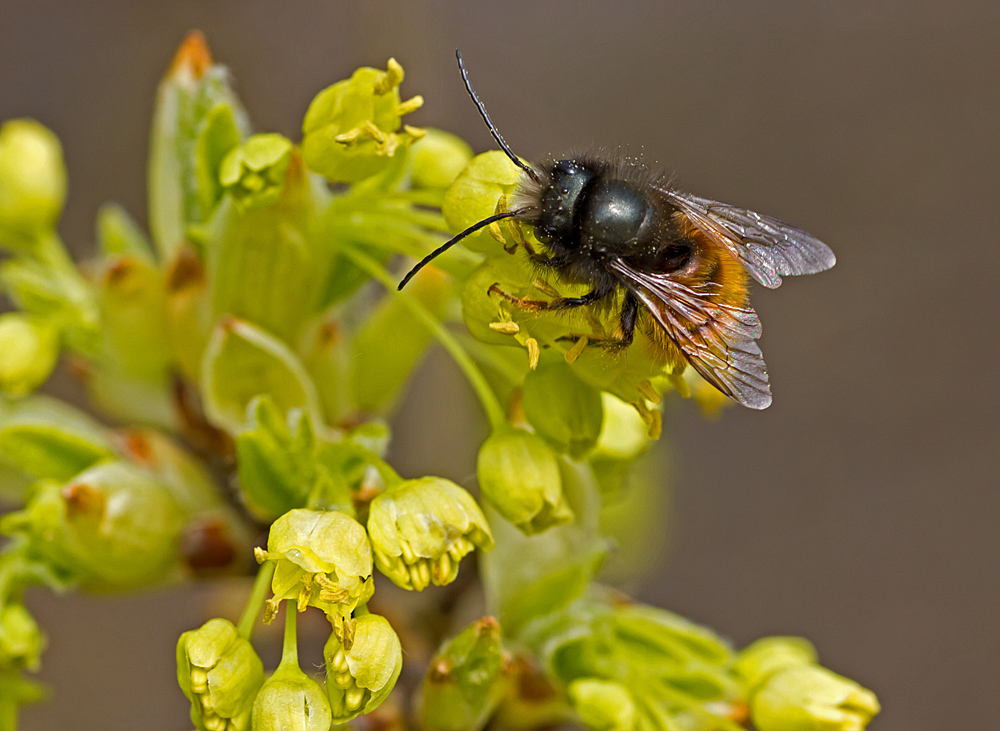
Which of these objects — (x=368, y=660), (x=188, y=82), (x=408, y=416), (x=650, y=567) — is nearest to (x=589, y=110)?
(x=408, y=416)

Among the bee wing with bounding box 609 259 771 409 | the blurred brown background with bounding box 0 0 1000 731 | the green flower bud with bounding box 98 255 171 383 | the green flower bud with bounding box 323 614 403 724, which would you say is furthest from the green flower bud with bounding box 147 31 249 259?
the blurred brown background with bounding box 0 0 1000 731

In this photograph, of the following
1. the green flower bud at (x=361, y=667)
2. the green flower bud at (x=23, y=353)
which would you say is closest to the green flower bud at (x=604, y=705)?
the green flower bud at (x=361, y=667)

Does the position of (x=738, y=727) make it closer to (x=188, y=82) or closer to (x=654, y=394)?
(x=654, y=394)

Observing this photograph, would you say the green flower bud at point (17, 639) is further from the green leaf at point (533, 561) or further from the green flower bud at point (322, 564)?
the green leaf at point (533, 561)

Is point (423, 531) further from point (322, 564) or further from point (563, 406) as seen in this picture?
point (563, 406)

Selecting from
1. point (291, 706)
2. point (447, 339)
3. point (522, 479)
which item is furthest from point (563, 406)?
point (291, 706)
